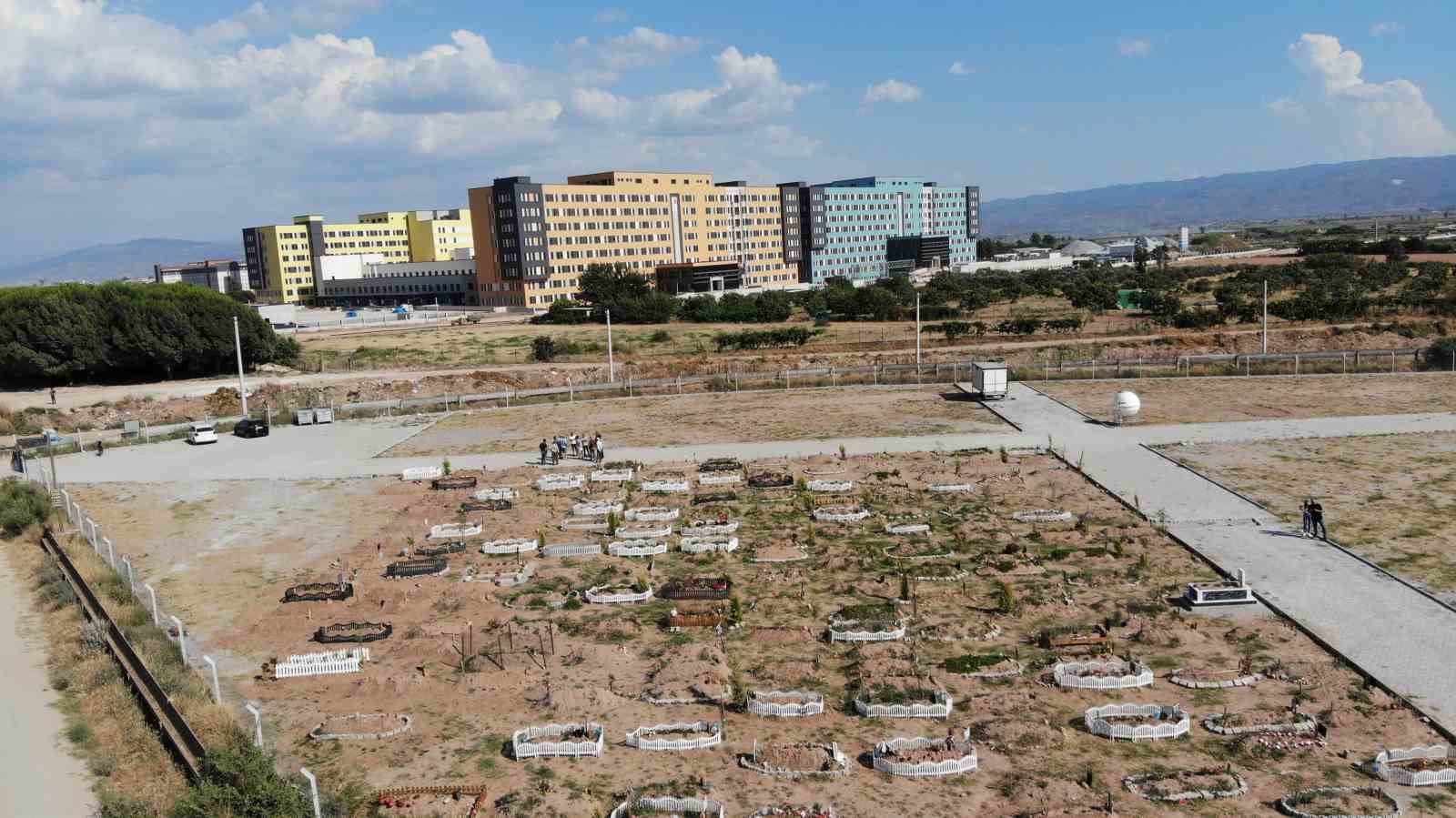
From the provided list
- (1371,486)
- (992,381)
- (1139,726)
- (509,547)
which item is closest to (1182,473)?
(1371,486)

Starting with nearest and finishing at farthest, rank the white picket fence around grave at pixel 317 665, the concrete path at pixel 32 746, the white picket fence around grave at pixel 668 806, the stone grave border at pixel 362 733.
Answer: the white picket fence around grave at pixel 668 806
the concrete path at pixel 32 746
the stone grave border at pixel 362 733
the white picket fence around grave at pixel 317 665

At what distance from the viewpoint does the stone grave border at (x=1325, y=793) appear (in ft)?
39.7

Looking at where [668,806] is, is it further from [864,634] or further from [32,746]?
[32,746]

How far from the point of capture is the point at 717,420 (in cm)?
4209

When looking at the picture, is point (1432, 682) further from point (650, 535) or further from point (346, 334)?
point (346, 334)

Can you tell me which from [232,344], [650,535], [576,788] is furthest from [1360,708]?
[232,344]

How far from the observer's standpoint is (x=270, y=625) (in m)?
20.6

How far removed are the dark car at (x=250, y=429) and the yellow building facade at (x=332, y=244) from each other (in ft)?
334

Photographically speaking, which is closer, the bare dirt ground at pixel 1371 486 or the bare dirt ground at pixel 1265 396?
the bare dirt ground at pixel 1371 486

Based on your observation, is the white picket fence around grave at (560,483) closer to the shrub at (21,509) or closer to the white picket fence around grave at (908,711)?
the shrub at (21,509)

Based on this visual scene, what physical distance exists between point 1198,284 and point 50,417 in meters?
88.4

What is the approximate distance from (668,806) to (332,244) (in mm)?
152178

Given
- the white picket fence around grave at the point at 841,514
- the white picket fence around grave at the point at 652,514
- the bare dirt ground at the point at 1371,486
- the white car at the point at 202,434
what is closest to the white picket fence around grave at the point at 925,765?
the bare dirt ground at the point at 1371,486

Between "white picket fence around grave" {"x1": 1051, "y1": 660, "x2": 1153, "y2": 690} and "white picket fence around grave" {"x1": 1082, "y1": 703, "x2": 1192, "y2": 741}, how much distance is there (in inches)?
27.0
